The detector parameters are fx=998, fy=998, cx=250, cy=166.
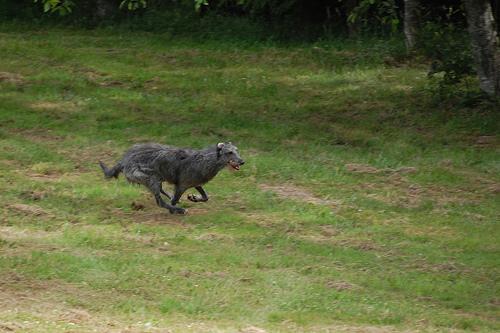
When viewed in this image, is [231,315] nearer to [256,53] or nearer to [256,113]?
[256,113]

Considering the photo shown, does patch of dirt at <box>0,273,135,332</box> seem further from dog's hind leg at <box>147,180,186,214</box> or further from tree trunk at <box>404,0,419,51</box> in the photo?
tree trunk at <box>404,0,419,51</box>

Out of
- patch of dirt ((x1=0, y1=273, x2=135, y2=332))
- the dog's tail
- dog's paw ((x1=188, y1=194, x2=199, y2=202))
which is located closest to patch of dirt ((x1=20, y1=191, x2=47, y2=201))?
the dog's tail

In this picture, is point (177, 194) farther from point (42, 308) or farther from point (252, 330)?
point (252, 330)

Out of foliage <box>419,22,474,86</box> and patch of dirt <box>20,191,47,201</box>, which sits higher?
foliage <box>419,22,474,86</box>

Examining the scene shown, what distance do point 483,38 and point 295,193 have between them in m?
Result: 6.47

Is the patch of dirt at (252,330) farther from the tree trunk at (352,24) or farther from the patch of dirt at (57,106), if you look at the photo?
the tree trunk at (352,24)

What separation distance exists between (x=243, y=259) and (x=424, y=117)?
8997mm

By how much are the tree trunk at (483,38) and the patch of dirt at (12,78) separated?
1034 centimetres

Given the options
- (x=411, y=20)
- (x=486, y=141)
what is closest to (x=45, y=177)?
(x=486, y=141)

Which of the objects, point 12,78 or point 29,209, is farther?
point 12,78

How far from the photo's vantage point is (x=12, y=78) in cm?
2358

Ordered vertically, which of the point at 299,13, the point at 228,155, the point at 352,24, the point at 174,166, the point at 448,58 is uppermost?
the point at 299,13

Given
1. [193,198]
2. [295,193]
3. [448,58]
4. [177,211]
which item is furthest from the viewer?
[448,58]

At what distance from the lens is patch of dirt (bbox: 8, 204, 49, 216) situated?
14413 millimetres
